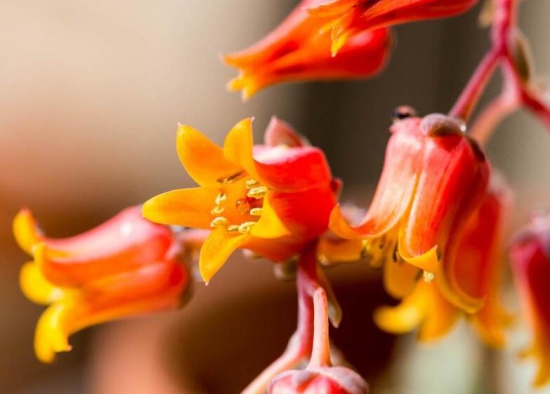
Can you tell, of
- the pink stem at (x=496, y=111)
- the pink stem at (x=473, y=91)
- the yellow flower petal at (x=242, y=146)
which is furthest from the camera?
the pink stem at (x=496, y=111)

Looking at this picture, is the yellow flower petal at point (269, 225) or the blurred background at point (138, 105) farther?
the blurred background at point (138, 105)

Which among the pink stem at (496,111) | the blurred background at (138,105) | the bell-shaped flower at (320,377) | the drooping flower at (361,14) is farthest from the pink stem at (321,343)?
the blurred background at (138,105)

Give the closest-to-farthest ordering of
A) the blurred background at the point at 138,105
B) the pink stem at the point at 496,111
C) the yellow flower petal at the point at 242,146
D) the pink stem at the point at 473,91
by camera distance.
Answer: the yellow flower petal at the point at 242,146, the pink stem at the point at 473,91, the pink stem at the point at 496,111, the blurred background at the point at 138,105

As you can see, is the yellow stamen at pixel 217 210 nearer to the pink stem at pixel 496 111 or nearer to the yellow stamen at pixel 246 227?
the yellow stamen at pixel 246 227

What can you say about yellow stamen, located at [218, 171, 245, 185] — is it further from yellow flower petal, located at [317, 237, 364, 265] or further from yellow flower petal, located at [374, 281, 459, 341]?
yellow flower petal, located at [374, 281, 459, 341]

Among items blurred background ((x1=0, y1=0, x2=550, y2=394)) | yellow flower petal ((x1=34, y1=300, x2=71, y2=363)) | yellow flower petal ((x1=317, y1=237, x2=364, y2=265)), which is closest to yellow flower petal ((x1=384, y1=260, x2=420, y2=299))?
yellow flower petal ((x1=317, y1=237, x2=364, y2=265))

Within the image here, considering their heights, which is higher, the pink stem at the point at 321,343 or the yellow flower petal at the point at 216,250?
the yellow flower petal at the point at 216,250

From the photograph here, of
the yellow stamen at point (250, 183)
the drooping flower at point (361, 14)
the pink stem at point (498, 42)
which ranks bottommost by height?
the yellow stamen at point (250, 183)
